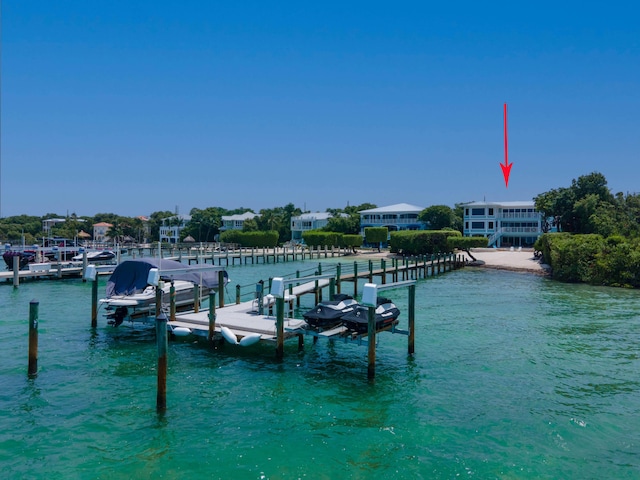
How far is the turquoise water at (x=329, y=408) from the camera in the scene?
431 inches

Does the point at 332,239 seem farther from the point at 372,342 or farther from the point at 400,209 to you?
the point at 372,342

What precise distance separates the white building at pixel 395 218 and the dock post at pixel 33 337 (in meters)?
83.4

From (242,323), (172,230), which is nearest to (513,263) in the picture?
(242,323)

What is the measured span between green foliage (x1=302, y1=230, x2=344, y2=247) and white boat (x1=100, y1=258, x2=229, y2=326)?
220ft

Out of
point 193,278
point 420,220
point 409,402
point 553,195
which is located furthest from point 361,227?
point 409,402

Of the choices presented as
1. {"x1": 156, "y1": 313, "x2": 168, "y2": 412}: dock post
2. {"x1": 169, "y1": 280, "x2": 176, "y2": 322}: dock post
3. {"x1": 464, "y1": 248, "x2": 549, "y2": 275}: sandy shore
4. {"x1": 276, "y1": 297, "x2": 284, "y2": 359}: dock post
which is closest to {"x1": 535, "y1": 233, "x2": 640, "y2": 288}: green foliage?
{"x1": 464, "y1": 248, "x2": 549, "y2": 275}: sandy shore

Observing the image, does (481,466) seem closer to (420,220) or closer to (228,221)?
(420,220)

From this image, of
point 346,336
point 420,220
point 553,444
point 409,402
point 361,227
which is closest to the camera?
point 553,444

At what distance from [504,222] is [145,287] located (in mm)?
78984

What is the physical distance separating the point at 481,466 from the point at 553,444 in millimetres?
2186

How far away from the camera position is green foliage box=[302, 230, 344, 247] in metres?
92.2

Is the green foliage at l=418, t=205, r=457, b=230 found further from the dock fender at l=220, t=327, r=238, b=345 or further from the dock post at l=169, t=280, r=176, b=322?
the dock fender at l=220, t=327, r=238, b=345

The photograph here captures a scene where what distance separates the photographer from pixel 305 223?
383 feet

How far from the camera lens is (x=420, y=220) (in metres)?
95.2
